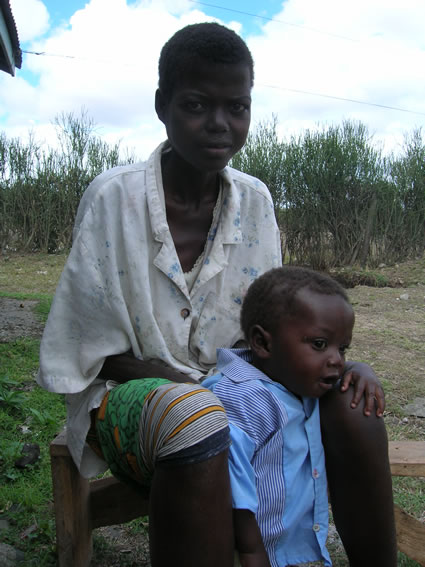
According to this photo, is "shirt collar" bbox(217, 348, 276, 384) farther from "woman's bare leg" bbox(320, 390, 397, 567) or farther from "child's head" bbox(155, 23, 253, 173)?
"child's head" bbox(155, 23, 253, 173)

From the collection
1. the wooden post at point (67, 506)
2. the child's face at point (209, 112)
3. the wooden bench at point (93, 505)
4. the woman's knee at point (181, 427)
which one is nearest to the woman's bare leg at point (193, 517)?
the woman's knee at point (181, 427)

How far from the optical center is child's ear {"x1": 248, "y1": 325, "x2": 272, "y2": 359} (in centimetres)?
165

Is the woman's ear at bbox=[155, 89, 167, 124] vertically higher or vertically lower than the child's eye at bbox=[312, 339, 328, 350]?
higher

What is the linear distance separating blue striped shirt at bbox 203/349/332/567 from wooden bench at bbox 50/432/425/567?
1.22 feet

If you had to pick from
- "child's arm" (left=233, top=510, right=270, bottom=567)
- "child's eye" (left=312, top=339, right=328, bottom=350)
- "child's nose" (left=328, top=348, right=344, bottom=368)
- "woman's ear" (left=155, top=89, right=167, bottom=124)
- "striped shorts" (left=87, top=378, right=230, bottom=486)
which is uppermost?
"woman's ear" (left=155, top=89, right=167, bottom=124)

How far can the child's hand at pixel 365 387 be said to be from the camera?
1499 millimetres

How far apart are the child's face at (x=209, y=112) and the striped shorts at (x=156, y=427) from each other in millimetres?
723

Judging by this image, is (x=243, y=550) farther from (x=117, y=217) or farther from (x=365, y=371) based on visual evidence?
(x=117, y=217)

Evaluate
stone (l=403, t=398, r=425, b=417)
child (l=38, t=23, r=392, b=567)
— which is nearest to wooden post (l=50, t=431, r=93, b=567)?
child (l=38, t=23, r=392, b=567)

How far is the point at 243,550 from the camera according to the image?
51.6 inches

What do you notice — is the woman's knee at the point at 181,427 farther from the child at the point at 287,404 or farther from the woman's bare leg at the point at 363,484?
the woman's bare leg at the point at 363,484

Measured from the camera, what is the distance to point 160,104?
1849 mm

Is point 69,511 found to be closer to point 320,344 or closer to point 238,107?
point 320,344

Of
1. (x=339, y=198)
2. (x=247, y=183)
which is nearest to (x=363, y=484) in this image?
(x=247, y=183)
